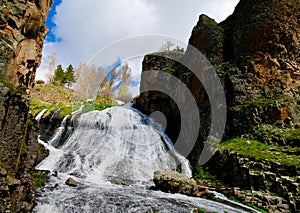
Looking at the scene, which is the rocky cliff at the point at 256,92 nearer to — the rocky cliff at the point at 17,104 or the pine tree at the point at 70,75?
the rocky cliff at the point at 17,104

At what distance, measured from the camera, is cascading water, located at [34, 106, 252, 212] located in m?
7.18

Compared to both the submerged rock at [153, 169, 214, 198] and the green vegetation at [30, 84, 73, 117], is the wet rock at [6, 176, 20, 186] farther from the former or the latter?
the green vegetation at [30, 84, 73, 117]

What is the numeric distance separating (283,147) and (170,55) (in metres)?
16.5

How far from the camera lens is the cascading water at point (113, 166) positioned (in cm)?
718

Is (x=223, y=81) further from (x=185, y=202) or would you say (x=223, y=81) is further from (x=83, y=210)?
(x=83, y=210)

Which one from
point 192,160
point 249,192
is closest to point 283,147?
point 249,192

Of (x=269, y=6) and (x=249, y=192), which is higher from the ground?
(x=269, y=6)

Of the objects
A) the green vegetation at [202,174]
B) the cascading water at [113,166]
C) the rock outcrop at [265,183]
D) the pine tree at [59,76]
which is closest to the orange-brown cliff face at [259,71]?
the green vegetation at [202,174]

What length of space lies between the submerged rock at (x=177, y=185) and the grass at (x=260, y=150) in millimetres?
3321

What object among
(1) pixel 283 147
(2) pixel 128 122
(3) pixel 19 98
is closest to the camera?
(3) pixel 19 98

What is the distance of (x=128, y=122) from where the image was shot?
2072 centimetres

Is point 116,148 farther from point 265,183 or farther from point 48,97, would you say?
point 48,97

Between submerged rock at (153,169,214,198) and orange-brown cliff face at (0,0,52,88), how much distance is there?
6551 millimetres

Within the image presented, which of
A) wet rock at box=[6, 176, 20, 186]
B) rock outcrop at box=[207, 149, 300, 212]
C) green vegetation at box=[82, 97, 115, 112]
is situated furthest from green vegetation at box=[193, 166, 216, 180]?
green vegetation at box=[82, 97, 115, 112]
